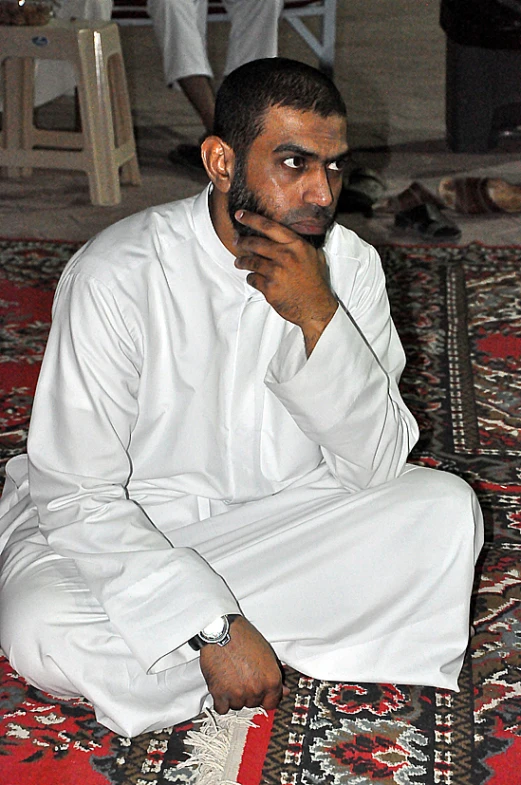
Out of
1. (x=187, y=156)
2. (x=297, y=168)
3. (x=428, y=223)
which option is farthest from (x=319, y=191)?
(x=187, y=156)

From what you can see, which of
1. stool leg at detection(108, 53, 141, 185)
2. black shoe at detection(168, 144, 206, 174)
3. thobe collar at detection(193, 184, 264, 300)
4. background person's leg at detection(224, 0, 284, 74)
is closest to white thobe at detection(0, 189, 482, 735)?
thobe collar at detection(193, 184, 264, 300)

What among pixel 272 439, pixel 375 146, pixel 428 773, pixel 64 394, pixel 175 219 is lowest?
pixel 375 146

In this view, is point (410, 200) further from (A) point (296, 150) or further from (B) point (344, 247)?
(A) point (296, 150)

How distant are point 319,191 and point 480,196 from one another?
3.37m

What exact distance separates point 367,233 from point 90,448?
9.71 ft

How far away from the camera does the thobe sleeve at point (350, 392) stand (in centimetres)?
171

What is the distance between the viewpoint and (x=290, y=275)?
5.46ft

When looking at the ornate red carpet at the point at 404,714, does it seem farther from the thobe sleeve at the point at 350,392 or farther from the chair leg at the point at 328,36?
the chair leg at the point at 328,36

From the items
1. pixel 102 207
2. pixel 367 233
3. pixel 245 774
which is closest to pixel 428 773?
pixel 245 774

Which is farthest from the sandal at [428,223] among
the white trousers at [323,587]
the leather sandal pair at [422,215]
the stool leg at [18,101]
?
the white trousers at [323,587]

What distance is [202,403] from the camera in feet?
6.12

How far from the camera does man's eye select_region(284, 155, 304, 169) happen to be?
1.72 metres

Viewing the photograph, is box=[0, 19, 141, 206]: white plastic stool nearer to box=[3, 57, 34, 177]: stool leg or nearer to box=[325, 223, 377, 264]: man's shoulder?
box=[3, 57, 34, 177]: stool leg

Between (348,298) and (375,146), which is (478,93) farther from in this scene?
(348,298)
